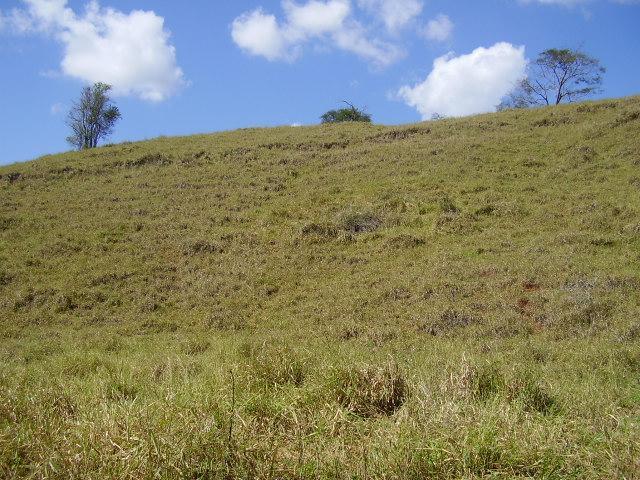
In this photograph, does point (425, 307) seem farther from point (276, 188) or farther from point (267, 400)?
point (276, 188)

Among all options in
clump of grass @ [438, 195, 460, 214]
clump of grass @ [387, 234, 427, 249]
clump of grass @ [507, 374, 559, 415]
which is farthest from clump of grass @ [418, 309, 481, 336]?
clump of grass @ [438, 195, 460, 214]

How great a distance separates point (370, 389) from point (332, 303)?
937 cm

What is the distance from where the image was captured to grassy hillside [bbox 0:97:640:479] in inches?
170

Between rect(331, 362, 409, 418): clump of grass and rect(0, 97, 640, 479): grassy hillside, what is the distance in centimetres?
3

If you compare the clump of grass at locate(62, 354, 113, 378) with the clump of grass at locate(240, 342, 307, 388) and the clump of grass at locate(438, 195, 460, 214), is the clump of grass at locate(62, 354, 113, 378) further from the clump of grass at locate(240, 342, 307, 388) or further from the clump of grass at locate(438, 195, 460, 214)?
the clump of grass at locate(438, 195, 460, 214)

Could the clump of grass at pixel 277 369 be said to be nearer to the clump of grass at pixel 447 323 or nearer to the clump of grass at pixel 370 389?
the clump of grass at pixel 370 389

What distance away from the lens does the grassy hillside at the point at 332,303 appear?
170 inches

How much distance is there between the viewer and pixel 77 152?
127ft

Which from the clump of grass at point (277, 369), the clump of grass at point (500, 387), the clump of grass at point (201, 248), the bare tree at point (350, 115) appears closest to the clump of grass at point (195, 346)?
the clump of grass at point (277, 369)

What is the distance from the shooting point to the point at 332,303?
15.0 m

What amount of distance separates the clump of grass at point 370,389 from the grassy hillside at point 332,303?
0.03 metres

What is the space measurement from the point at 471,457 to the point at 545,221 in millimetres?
16527

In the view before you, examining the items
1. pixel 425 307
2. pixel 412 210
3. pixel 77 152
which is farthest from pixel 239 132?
pixel 425 307

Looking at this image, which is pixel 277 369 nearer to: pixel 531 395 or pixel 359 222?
pixel 531 395
